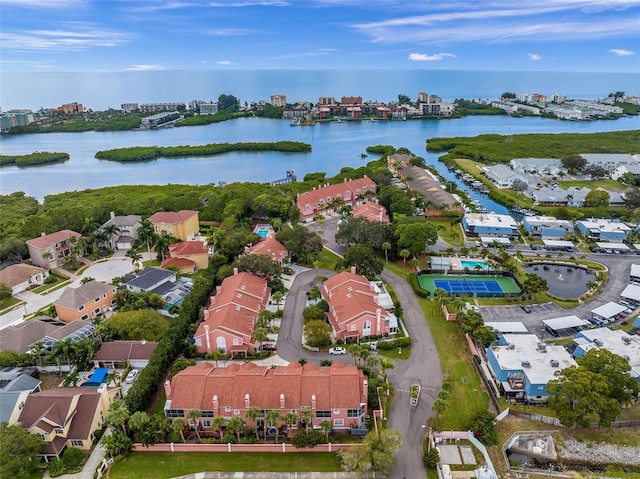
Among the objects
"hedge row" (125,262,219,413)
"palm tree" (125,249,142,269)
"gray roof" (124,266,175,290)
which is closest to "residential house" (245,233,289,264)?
"hedge row" (125,262,219,413)

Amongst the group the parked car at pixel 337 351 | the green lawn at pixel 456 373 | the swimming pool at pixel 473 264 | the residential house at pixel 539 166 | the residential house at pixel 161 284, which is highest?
the residential house at pixel 539 166

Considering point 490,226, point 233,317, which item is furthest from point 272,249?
point 490,226

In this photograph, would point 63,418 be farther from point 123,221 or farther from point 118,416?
point 123,221

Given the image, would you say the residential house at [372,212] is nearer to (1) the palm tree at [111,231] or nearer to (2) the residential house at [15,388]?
(1) the palm tree at [111,231]

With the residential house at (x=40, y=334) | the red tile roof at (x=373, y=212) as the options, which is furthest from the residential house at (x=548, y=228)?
the residential house at (x=40, y=334)

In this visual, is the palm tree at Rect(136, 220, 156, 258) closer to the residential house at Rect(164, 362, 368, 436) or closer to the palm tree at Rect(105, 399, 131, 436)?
the residential house at Rect(164, 362, 368, 436)

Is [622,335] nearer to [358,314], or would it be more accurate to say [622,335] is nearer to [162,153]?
[358,314]
